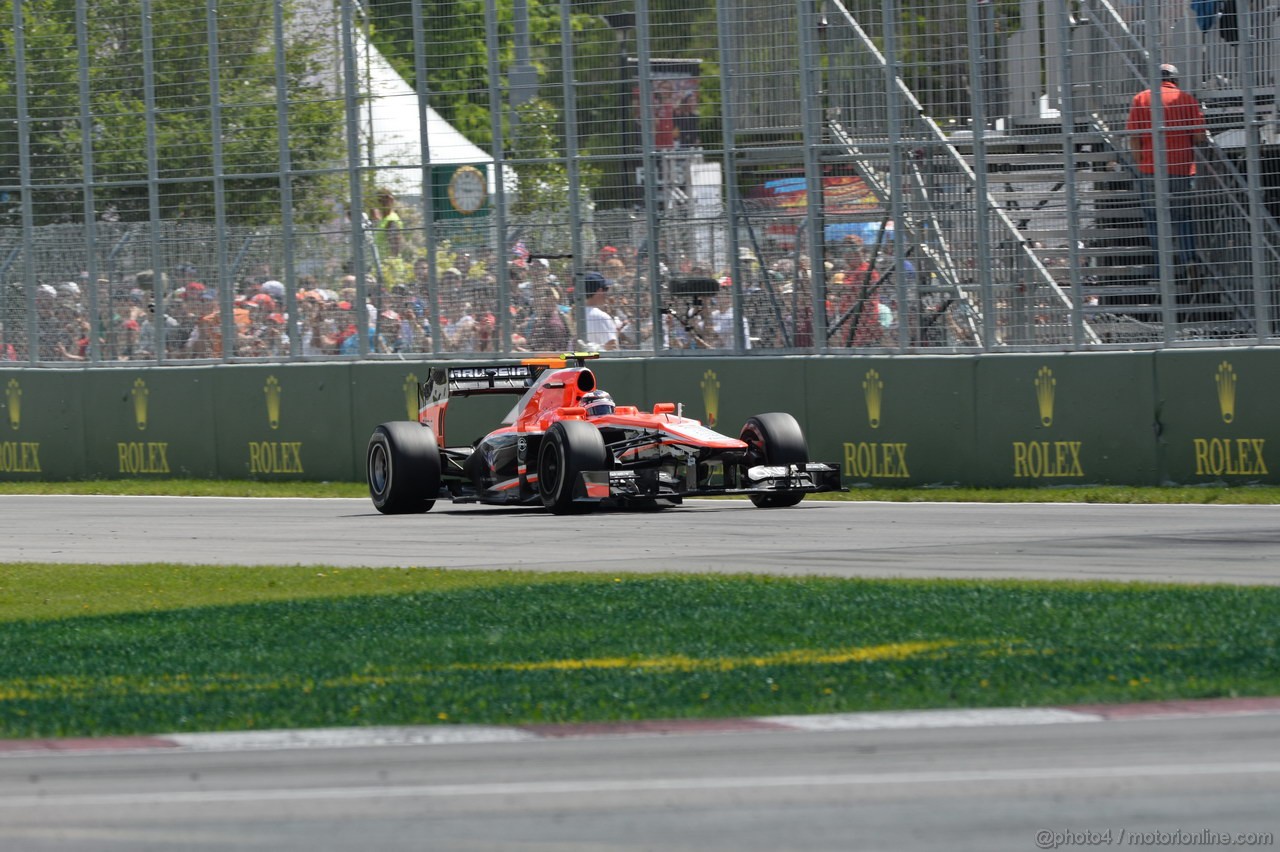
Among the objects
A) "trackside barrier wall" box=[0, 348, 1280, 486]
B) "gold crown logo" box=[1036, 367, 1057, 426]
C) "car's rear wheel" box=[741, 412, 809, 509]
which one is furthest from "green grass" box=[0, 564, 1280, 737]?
"gold crown logo" box=[1036, 367, 1057, 426]

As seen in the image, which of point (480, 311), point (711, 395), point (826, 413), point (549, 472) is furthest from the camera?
point (480, 311)

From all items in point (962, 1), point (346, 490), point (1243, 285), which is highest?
point (962, 1)

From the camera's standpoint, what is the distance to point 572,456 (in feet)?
55.4

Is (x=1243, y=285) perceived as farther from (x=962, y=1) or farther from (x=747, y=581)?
(x=747, y=581)

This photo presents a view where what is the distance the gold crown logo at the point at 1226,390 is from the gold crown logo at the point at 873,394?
3388mm

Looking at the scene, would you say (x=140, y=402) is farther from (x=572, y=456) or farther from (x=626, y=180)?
(x=572, y=456)

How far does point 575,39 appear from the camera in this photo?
73.3ft

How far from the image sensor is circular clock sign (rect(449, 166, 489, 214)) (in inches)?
909

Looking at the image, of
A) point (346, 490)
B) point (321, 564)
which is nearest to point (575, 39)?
point (346, 490)

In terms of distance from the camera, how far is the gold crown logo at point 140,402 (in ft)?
82.4

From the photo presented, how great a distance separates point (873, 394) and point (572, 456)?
4.18 metres

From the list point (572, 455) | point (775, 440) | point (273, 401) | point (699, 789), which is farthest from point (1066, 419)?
point (699, 789)

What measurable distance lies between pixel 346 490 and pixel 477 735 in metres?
15.5

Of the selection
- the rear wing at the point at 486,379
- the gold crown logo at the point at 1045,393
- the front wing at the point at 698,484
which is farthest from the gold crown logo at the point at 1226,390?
the rear wing at the point at 486,379
